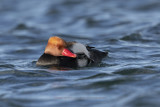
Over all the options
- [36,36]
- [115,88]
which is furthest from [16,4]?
[115,88]

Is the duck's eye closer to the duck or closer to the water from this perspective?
the duck

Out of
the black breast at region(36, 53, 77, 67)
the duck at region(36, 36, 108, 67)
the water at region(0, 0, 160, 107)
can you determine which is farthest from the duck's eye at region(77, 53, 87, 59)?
the water at region(0, 0, 160, 107)

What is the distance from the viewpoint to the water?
7066mm

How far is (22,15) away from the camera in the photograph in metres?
20.3

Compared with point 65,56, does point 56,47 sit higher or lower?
higher

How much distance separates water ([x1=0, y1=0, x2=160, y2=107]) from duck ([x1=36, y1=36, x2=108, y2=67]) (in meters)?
0.19

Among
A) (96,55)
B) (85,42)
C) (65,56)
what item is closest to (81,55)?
(65,56)

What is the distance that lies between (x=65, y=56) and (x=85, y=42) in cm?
428

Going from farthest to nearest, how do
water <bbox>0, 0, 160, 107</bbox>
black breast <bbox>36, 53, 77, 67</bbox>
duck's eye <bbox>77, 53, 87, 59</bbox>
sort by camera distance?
duck's eye <bbox>77, 53, 87, 59</bbox> → black breast <bbox>36, 53, 77, 67</bbox> → water <bbox>0, 0, 160, 107</bbox>

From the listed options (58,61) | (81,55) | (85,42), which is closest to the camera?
(58,61)

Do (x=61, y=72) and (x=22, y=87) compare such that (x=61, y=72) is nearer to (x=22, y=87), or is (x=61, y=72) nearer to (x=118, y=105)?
(x=22, y=87)

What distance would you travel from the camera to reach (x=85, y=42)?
13688mm

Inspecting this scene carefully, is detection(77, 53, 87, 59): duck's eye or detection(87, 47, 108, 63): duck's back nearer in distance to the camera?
detection(77, 53, 87, 59): duck's eye

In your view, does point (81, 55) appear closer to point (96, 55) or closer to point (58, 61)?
point (58, 61)
